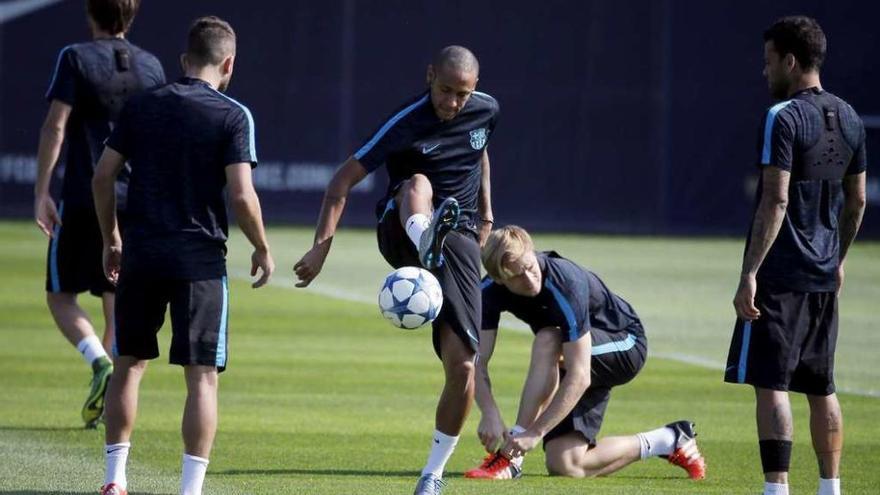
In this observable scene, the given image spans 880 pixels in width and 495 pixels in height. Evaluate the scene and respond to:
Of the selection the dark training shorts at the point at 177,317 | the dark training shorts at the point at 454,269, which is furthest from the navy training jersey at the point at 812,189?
the dark training shorts at the point at 177,317

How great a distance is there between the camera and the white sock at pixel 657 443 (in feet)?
29.9

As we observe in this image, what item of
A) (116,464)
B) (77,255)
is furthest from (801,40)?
(77,255)

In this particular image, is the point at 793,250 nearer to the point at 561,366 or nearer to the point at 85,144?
the point at 561,366

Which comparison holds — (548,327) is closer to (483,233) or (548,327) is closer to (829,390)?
(483,233)

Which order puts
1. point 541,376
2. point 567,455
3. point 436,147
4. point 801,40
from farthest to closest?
point 567,455
point 541,376
point 436,147
point 801,40

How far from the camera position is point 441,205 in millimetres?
7672

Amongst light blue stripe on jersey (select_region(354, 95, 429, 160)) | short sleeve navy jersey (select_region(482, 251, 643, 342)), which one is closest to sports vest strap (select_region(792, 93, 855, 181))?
short sleeve navy jersey (select_region(482, 251, 643, 342))

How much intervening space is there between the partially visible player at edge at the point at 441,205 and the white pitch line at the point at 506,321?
260cm

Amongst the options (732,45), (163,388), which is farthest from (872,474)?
(732,45)

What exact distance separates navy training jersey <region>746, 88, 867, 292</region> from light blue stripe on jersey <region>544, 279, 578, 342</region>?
0.94 metres

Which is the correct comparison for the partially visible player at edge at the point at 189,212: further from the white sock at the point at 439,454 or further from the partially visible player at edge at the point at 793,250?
Result: the partially visible player at edge at the point at 793,250

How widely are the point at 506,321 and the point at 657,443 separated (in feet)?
26.0

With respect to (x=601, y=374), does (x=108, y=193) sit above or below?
above

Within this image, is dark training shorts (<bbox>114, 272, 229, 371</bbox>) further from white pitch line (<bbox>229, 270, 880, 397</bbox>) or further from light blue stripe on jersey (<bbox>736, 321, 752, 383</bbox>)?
white pitch line (<bbox>229, 270, 880, 397</bbox>)
